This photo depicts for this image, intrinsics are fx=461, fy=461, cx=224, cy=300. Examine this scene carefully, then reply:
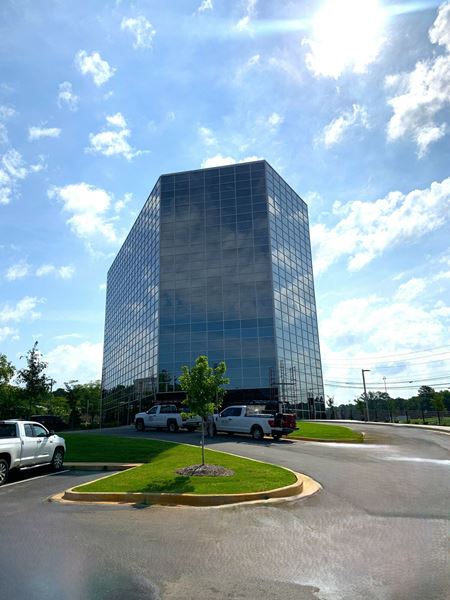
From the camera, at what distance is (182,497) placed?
29.1 ft

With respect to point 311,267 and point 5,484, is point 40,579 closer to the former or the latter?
point 5,484

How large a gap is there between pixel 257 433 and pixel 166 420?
7240mm

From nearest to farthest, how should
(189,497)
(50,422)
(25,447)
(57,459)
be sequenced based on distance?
(189,497) < (25,447) < (57,459) < (50,422)

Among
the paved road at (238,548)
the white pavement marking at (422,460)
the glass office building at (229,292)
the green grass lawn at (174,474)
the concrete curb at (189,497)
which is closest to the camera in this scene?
the paved road at (238,548)

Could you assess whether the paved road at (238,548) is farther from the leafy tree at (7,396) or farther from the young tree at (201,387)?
the leafy tree at (7,396)

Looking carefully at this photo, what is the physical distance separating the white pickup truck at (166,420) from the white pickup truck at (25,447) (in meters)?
13.0

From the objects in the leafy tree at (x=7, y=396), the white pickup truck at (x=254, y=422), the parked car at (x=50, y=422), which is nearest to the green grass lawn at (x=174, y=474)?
the white pickup truck at (x=254, y=422)

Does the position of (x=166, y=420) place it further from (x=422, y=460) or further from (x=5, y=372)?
(x=5, y=372)

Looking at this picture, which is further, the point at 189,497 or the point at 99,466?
the point at 99,466

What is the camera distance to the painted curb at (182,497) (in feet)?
28.8

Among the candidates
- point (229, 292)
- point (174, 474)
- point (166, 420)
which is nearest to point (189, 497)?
point (174, 474)

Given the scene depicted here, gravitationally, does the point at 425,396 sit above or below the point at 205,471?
above

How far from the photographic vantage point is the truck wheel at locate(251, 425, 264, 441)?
22.7m

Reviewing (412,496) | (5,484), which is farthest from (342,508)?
(5,484)
